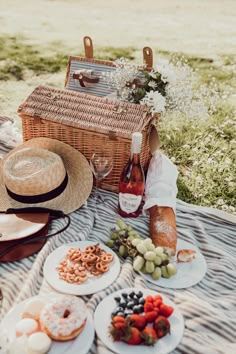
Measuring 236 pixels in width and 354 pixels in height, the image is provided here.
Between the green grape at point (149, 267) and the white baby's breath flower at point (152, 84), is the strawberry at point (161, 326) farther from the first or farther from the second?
the white baby's breath flower at point (152, 84)

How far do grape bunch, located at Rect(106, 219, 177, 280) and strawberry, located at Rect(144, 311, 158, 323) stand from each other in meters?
0.31

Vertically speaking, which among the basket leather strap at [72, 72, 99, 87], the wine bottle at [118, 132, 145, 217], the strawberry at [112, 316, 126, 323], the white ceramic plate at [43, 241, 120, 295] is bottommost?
the white ceramic plate at [43, 241, 120, 295]

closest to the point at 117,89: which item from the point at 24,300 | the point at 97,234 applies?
the point at 97,234

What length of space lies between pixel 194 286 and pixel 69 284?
1.86 ft

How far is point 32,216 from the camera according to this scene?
240 centimetres

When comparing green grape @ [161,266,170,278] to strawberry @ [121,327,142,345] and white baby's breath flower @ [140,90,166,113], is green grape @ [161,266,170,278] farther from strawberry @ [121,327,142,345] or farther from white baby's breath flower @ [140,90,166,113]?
white baby's breath flower @ [140,90,166,113]

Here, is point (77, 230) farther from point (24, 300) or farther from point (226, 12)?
point (226, 12)

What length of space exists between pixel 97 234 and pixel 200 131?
188 centimetres

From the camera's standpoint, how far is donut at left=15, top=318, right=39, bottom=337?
172cm

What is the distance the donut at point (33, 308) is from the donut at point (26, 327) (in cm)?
4

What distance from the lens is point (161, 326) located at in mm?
1792

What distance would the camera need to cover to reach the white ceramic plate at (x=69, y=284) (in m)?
2.03

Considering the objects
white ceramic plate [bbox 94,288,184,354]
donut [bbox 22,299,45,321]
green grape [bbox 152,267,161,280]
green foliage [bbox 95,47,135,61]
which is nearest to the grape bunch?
green grape [bbox 152,267,161,280]

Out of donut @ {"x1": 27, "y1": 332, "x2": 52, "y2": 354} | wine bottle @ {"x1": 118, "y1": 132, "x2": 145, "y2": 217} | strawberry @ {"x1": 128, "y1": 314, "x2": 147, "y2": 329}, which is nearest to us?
donut @ {"x1": 27, "y1": 332, "x2": 52, "y2": 354}
